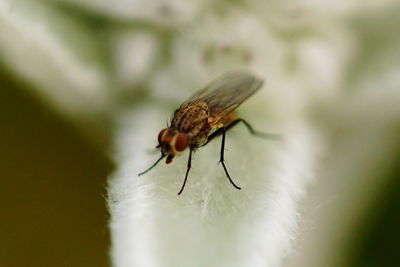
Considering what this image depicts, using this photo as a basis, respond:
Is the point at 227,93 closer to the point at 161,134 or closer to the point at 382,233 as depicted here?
the point at 161,134

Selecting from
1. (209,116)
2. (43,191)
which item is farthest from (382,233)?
(43,191)

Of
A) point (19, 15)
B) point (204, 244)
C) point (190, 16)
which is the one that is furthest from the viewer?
point (190, 16)

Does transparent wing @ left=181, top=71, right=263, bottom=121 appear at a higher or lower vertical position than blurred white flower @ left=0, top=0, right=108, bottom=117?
lower

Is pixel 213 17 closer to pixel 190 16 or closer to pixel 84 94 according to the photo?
pixel 190 16

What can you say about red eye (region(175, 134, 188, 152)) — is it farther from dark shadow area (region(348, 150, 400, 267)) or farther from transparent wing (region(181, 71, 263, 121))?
dark shadow area (region(348, 150, 400, 267))

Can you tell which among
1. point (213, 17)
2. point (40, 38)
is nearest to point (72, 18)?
point (40, 38)

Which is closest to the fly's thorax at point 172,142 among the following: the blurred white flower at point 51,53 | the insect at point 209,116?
the insect at point 209,116

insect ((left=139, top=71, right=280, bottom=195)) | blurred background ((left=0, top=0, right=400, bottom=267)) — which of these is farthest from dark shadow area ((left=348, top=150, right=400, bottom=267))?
insect ((left=139, top=71, right=280, bottom=195))

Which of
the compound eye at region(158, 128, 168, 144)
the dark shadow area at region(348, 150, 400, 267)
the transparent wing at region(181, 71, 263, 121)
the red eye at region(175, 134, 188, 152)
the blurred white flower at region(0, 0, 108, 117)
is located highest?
the blurred white flower at region(0, 0, 108, 117)
